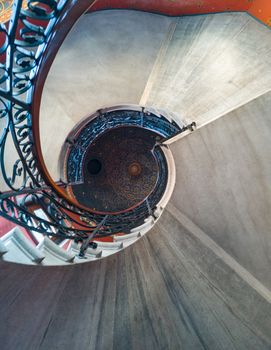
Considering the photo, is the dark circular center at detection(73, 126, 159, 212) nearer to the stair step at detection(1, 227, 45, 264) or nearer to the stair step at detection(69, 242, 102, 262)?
the stair step at detection(69, 242, 102, 262)

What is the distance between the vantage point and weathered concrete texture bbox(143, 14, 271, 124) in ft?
9.12

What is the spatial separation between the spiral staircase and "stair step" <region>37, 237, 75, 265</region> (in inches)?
0.8

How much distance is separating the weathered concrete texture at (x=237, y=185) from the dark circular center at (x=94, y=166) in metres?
4.88

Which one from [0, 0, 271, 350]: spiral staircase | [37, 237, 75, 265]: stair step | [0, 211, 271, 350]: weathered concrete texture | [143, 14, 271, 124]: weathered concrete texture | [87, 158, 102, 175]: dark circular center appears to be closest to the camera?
[0, 211, 271, 350]: weathered concrete texture

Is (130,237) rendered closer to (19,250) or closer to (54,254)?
(54,254)

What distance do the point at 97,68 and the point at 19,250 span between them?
4.40 metres

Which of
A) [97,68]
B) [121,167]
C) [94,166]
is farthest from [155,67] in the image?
[94,166]

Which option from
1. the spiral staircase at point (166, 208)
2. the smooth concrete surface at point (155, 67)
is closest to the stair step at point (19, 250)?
the spiral staircase at point (166, 208)

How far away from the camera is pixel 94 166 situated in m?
7.21

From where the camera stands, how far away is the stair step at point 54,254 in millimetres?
1751

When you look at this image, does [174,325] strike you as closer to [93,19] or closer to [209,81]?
[209,81]

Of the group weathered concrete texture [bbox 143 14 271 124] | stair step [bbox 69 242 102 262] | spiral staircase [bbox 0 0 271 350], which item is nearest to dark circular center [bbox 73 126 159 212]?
spiral staircase [bbox 0 0 271 350]

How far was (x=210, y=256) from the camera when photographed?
2.12 m

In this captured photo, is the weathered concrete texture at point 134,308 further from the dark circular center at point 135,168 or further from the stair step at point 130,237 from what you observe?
the dark circular center at point 135,168
